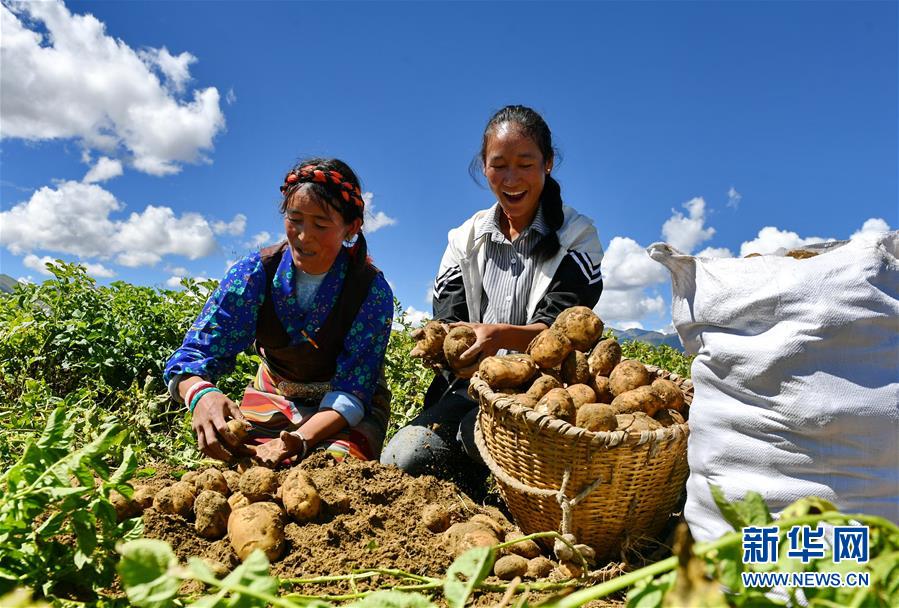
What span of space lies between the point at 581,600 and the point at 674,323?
5.91 ft

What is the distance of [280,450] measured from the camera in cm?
265

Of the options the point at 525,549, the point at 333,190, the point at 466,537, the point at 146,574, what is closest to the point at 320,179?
the point at 333,190

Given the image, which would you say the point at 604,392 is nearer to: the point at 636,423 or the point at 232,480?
the point at 636,423

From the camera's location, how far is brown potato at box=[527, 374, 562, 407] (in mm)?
2449

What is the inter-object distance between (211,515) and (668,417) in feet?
5.61

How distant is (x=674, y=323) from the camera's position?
229 centimetres

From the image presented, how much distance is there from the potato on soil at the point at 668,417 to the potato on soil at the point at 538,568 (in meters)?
0.73

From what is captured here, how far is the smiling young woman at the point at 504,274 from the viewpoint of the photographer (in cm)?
296

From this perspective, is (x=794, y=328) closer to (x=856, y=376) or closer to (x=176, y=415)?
(x=856, y=376)

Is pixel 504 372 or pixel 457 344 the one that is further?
pixel 457 344

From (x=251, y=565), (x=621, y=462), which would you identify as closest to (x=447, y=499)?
(x=621, y=462)

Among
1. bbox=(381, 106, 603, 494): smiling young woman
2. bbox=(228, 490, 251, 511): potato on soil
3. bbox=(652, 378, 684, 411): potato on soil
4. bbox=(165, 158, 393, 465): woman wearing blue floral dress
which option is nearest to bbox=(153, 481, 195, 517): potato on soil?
bbox=(228, 490, 251, 511): potato on soil

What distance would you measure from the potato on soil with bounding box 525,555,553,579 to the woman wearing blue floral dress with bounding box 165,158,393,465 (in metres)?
1.11

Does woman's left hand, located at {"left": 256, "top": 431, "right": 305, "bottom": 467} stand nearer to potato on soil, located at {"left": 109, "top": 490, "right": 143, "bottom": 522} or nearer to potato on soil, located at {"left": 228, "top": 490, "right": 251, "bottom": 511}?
potato on soil, located at {"left": 228, "top": 490, "right": 251, "bottom": 511}
